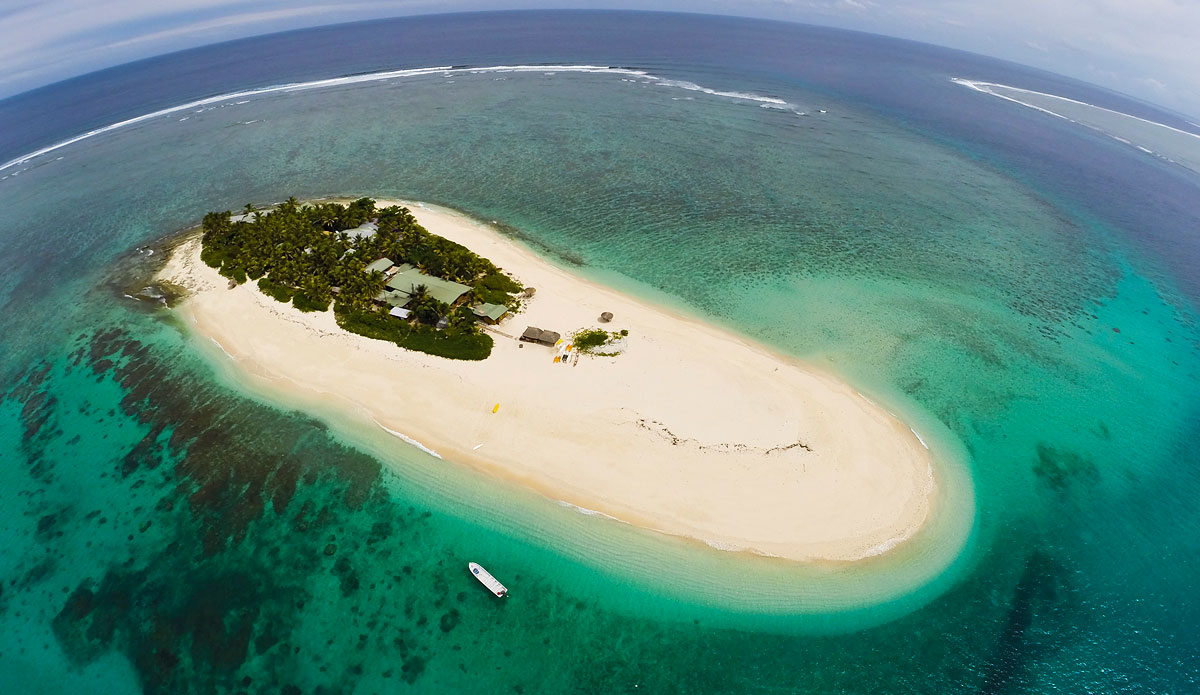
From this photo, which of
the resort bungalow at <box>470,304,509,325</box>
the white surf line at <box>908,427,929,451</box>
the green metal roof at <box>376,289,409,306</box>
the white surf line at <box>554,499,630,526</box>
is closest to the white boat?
the white surf line at <box>554,499,630,526</box>

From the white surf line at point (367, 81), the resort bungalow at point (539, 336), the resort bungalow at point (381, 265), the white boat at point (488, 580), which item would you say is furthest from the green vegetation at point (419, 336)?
the white surf line at point (367, 81)

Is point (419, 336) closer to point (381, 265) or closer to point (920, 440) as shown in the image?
point (381, 265)

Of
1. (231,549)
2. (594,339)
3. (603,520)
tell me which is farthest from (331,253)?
(603,520)

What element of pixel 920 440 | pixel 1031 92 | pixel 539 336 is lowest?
pixel 920 440

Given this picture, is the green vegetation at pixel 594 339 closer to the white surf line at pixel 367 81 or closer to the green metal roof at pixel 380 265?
the green metal roof at pixel 380 265

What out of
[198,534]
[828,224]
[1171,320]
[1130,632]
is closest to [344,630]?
[198,534]

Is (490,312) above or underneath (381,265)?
underneath

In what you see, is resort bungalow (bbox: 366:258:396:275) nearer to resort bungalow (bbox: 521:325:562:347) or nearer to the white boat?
resort bungalow (bbox: 521:325:562:347)

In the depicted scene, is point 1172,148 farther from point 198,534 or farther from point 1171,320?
point 198,534
